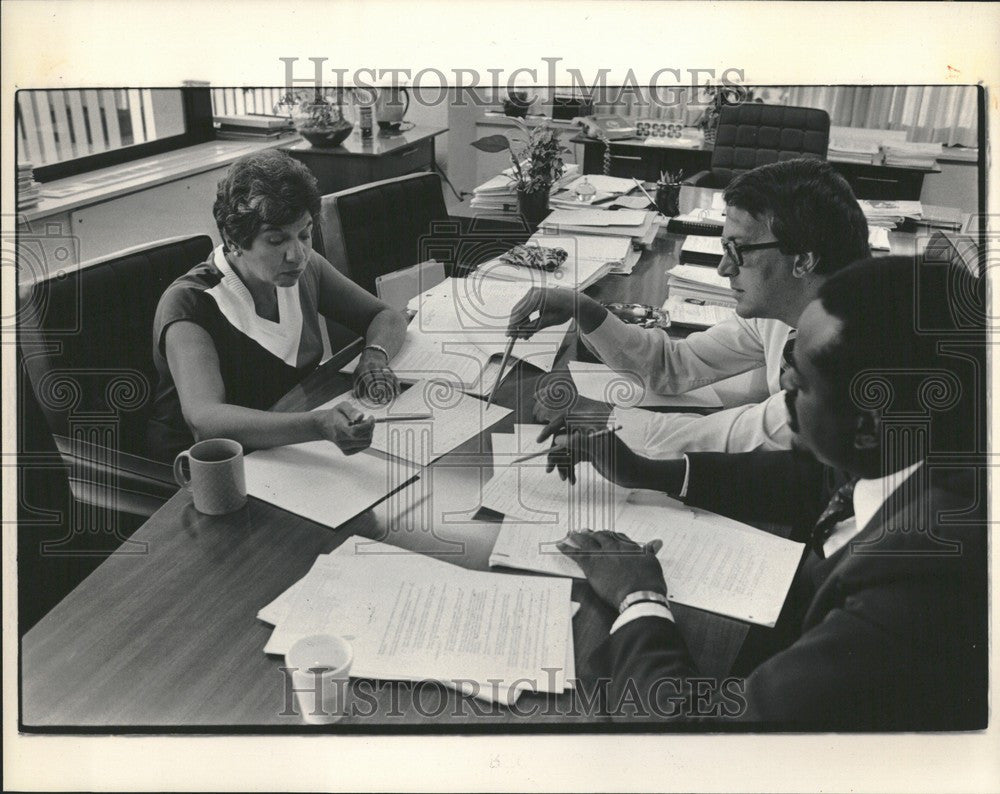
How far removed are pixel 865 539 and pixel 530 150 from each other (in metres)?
0.75

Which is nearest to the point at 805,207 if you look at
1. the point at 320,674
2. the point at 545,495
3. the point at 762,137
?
the point at 762,137

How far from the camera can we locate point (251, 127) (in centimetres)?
111

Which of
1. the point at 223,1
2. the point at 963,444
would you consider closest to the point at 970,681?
the point at 963,444

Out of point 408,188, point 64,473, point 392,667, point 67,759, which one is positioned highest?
point 408,188

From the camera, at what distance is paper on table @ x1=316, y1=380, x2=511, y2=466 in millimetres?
1178

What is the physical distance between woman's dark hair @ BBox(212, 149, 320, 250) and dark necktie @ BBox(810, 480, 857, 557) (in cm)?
84

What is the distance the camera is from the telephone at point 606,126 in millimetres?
1173

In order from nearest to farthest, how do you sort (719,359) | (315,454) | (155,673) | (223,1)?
(155,673) → (223,1) → (315,454) → (719,359)

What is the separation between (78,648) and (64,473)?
0.93 feet

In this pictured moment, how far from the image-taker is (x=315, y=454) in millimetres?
1182

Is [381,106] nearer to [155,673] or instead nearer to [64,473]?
[64,473]

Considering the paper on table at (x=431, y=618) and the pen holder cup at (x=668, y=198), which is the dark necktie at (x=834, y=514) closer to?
the paper on table at (x=431, y=618)

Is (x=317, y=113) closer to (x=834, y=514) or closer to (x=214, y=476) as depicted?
(x=214, y=476)

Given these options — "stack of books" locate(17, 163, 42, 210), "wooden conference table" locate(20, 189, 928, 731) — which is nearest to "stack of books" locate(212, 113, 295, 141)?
"stack of books" locate(17, 163, 42, 210)
